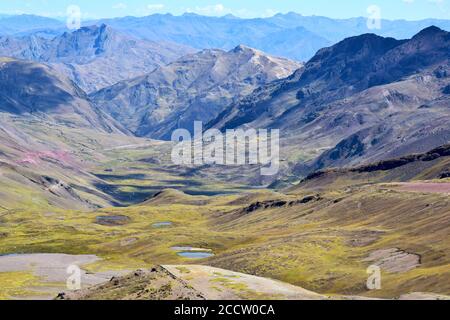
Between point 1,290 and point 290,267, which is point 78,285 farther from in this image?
point 290,267

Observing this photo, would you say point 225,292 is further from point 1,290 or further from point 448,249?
point 1,290

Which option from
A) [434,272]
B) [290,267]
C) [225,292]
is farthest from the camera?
[290,267]
